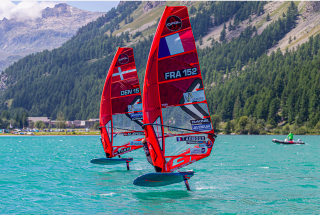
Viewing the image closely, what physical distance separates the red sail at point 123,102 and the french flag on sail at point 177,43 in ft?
37.0

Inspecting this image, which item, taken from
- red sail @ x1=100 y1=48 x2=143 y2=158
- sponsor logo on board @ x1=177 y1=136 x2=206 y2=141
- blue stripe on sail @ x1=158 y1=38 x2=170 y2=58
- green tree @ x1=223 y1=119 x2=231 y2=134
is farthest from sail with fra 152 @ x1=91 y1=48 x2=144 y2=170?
green tree @ x1=223 y1=119 x2=231 y2=134

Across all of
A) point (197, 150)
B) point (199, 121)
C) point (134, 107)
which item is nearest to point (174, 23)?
point (199, 121)

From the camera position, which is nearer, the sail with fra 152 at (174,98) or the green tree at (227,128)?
the sail with fra 152 at (174,98)

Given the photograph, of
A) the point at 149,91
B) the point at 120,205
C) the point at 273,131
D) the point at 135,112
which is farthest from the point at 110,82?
the point at 273,131

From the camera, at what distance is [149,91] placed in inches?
792

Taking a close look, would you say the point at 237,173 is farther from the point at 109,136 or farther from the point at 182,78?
the point at 182,78

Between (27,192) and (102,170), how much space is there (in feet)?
36.6

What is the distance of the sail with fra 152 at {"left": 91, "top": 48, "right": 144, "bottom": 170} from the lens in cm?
3103

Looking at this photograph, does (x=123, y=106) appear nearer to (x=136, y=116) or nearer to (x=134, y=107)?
(x=134, y=107)

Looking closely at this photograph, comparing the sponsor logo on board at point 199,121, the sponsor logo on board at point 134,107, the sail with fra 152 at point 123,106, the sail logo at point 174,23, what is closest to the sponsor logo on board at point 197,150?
the sponsor logo on board at point 199,121

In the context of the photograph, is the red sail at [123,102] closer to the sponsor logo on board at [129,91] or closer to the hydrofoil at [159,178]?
the sponsor logo on board at [129,91]

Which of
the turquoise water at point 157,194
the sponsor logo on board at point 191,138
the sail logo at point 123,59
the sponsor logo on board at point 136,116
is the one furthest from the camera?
the sail logo at point 123,59

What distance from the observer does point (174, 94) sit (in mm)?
20094

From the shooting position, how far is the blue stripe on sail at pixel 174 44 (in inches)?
784
